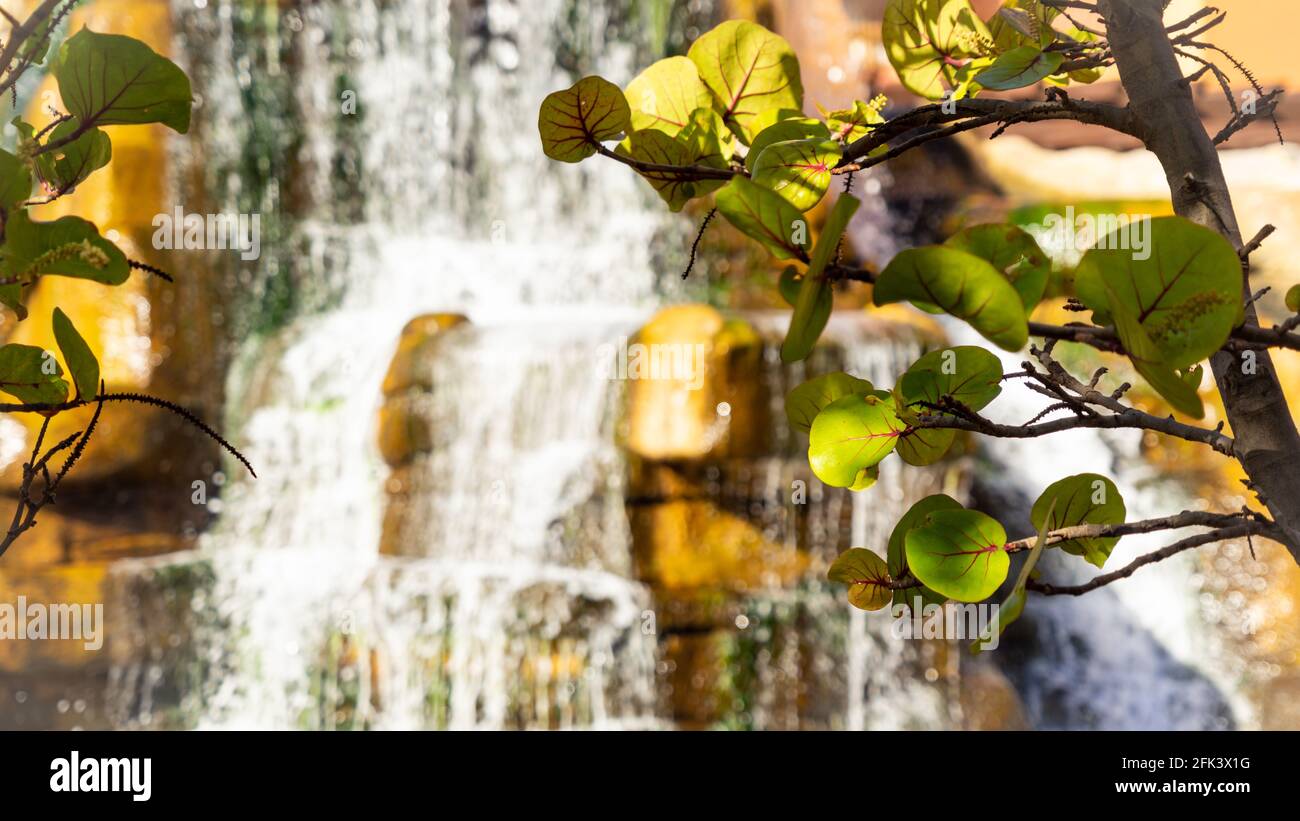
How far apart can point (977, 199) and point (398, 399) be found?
4505 mm

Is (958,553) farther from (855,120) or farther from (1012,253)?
(855,120)

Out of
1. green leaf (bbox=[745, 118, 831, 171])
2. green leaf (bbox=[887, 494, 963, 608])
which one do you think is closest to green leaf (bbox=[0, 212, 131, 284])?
green leaf (bbox=[745, 118, 831, 171])

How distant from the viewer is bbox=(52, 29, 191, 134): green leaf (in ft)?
1.90

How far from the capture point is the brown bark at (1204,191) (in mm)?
538

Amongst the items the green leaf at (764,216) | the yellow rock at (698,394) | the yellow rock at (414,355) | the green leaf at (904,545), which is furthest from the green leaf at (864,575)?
the yellow rock at (414,355)

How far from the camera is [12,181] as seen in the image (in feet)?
1.79

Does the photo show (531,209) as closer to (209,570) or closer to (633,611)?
(209,570)

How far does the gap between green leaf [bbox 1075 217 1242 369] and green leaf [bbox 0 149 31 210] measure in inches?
20.0

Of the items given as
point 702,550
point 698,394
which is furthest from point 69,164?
point 702,550

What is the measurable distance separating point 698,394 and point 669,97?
12.0 feet

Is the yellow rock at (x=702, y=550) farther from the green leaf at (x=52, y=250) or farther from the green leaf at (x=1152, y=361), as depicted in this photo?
the green leaf at (x=1152, y=361)

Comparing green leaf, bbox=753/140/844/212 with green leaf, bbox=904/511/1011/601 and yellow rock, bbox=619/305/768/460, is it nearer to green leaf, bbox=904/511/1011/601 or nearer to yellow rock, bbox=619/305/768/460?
green leaf, bbox=904/511/1011/601

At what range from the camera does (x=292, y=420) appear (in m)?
5.75
